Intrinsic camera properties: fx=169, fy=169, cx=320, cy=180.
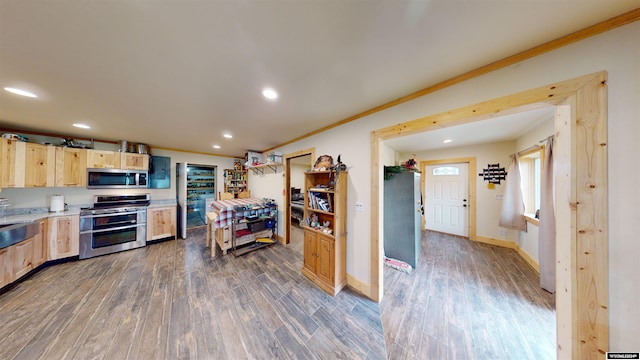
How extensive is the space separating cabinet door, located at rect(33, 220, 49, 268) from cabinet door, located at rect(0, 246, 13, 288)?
1.58 ft

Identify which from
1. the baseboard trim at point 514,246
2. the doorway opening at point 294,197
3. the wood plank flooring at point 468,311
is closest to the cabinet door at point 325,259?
the wood plank flooring at point 468,311

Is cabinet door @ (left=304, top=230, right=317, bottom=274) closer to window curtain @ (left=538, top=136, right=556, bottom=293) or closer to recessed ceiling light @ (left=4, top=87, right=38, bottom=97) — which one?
window curtain @ (left=538, top=136, right=556, bottom=293)

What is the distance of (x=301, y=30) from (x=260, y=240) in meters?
3.61

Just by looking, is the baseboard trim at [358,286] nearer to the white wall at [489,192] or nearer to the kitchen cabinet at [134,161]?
the white wall at [489,192]

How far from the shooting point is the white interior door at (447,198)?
4.14 m

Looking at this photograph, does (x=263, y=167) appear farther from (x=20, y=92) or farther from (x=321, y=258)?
(x=20, y=92)

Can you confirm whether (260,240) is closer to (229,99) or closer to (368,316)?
(368,316)

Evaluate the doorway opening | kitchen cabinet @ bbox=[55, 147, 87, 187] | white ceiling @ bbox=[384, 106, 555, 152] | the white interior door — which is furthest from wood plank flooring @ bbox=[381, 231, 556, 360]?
kitchen cabinet @ bbox=[55, 147, 87, 187]

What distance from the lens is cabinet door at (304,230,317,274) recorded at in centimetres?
246

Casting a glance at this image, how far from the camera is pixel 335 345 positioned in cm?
152

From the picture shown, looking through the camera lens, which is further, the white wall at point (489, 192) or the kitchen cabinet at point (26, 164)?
the white wall at point (489, 192)

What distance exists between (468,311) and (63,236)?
20.2 ft

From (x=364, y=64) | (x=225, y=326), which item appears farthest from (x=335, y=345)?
(x=364, y=64)

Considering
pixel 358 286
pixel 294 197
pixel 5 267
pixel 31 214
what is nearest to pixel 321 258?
pixel 358 286
